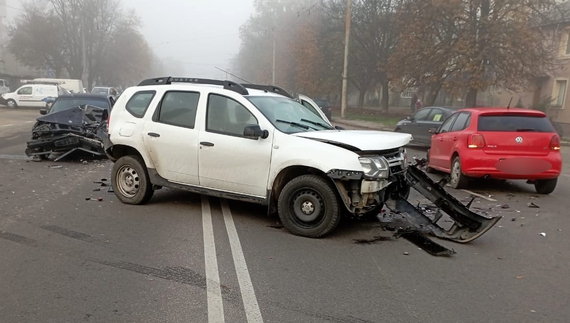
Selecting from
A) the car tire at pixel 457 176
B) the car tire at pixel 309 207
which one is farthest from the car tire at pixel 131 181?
the car tire at pixel 457 176

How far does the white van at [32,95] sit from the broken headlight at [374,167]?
3312cm

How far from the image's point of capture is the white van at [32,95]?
33188 millimetres

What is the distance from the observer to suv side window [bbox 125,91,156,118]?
6789 millimetres

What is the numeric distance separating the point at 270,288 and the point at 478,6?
24502mm

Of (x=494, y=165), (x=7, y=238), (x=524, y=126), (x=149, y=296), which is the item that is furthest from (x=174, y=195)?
(x=524, y=126)

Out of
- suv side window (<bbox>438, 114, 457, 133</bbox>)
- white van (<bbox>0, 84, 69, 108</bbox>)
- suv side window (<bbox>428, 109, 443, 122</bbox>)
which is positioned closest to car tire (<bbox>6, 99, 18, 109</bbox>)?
white van (<bbox>0, 84, 69, 108</bbox>)

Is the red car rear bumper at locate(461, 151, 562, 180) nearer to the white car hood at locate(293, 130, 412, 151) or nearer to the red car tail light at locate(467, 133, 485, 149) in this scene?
the red car tail light at locate(467, 133, 485, 149)

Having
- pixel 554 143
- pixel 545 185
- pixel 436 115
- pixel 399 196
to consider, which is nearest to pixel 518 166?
pixel 554 143

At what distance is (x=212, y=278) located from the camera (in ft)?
13.9

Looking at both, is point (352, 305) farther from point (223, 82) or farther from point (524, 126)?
point (524, 126)

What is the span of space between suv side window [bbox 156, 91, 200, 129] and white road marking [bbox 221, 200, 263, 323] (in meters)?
1.52

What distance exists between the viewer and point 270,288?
4.07 m

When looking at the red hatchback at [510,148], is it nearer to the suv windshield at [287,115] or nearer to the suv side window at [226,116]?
the suv windshield at [287,115]

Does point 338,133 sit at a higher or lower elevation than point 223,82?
lower
